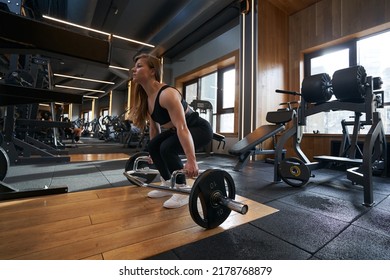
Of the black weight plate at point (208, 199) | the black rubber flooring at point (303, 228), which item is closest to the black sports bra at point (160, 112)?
the black weight plate at point (208, 199)

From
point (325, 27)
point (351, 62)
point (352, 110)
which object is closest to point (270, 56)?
point (325, 27)

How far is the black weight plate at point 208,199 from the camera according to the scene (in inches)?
35.2

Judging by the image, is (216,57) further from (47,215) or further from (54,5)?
(47,215)

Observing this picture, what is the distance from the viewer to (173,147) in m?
1.30

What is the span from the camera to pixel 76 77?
32.3 feet

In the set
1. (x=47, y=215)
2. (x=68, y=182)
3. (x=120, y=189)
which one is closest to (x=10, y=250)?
(x=47, y=215)

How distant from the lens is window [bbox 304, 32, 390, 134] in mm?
2962

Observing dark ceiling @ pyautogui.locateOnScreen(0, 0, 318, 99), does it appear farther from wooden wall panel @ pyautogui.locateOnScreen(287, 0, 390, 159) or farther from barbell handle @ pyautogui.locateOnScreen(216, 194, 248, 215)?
barbell handle @ pyautogui.locateOnScreen(216, 194, 248, 215)

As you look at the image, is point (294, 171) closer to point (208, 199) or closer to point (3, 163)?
point (208, 199)

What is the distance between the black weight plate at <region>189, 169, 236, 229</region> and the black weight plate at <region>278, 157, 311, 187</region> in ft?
3.70

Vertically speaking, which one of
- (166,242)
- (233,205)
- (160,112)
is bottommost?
(166,242)

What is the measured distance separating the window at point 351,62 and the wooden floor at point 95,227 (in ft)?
9.54

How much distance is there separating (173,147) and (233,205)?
→ 0.58 m
